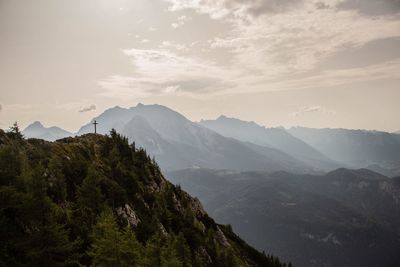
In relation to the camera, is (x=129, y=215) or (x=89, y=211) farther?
(x=129, y=215)

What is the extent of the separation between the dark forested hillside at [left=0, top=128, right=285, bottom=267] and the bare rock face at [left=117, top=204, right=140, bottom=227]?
0.20 m

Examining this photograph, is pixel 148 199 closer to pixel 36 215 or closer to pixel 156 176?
pixel 156 176

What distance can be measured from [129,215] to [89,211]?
11149 mm

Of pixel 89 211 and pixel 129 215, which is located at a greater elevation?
Answer: pixel 89 211

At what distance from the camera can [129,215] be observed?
5675cm

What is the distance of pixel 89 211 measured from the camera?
46.4 meters

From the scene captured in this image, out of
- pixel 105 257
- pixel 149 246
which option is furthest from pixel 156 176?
pixel 105 257

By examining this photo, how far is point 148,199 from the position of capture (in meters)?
72.1

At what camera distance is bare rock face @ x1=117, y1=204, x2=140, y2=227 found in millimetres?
54588

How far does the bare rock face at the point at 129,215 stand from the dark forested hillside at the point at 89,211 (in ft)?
0.65

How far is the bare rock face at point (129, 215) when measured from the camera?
179 feet

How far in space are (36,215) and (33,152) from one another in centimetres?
2244

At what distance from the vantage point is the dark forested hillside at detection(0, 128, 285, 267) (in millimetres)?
31016

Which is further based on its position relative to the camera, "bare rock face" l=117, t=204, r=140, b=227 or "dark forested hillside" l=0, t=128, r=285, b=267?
"bare rock face" l=117, t=204, r=140, b=227
